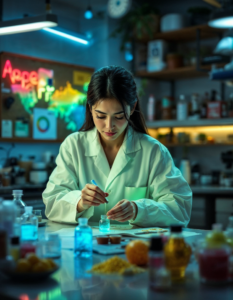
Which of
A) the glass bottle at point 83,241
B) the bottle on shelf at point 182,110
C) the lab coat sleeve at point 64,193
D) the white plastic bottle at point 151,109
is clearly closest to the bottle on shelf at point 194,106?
the bottle on shelf at point 182,110

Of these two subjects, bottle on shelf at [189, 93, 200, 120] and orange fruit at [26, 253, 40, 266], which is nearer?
orange fruit at [26, 253, 40, 266]

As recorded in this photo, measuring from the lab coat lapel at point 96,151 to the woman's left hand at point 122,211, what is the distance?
450mm

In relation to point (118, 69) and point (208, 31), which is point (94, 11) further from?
point (118, 69)

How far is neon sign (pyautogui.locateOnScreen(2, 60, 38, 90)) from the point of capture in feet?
13.8

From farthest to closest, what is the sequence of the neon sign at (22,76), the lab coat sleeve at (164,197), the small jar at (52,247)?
the neon sign at (22,76)
the lab coat sleeve at (164,197)
the small jar at (52,247)

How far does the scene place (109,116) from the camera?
2.11 m

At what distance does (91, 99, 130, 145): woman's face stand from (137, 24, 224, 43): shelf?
2878 mm

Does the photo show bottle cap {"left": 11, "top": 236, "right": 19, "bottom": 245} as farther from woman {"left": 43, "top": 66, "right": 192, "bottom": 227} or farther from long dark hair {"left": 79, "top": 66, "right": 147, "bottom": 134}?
long dark hair {"left": 79, "top": 66, "right": 147, "bottom": 134}

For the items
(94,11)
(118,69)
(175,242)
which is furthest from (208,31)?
(175,242)

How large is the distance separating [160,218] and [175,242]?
0.82 metres

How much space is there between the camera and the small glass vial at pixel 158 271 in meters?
1.07

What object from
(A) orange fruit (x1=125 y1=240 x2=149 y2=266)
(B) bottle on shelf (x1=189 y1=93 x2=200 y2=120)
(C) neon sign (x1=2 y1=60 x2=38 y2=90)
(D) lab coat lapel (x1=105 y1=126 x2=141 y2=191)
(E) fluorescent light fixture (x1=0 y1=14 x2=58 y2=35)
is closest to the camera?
(A) orange fruit (x1=125 y1=240 x2=149 y2=266)

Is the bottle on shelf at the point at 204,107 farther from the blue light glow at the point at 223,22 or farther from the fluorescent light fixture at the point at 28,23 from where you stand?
the fluorescent light fixture at the point at 28,23

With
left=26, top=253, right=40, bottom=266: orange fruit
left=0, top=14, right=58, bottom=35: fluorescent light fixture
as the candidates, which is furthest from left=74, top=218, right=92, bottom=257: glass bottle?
left=0, top=14, right=58, bottom=35: fluorescent light fixture
